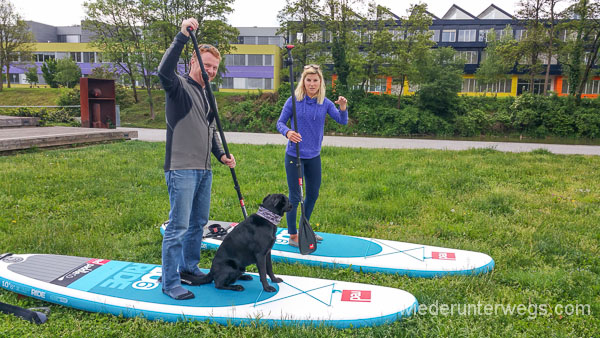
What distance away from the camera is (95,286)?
13.2 ft

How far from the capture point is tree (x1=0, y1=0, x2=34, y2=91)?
124 feet

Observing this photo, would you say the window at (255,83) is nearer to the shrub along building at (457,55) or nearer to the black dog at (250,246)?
the shrub along building at (457,55)

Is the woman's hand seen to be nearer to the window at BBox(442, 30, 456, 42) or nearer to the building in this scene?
the building

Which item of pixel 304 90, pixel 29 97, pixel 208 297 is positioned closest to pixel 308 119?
pixel 304 90

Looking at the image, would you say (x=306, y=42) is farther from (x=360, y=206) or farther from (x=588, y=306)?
(x=588, y=306)

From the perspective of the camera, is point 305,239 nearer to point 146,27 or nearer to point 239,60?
point 146,27

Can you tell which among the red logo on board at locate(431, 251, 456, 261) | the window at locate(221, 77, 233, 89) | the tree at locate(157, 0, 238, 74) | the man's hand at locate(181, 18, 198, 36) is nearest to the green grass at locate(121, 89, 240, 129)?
the tree at locate(157, 0, 238, 74)

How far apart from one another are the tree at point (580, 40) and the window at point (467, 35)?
681 inches

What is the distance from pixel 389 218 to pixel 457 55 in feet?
141

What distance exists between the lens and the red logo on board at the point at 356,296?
3.79m

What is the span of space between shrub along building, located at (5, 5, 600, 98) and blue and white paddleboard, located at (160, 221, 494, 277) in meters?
26.2

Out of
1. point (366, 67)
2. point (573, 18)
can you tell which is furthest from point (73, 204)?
point (573, 18)

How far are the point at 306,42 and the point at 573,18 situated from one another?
19.9 meters

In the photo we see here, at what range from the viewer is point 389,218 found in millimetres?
6738
